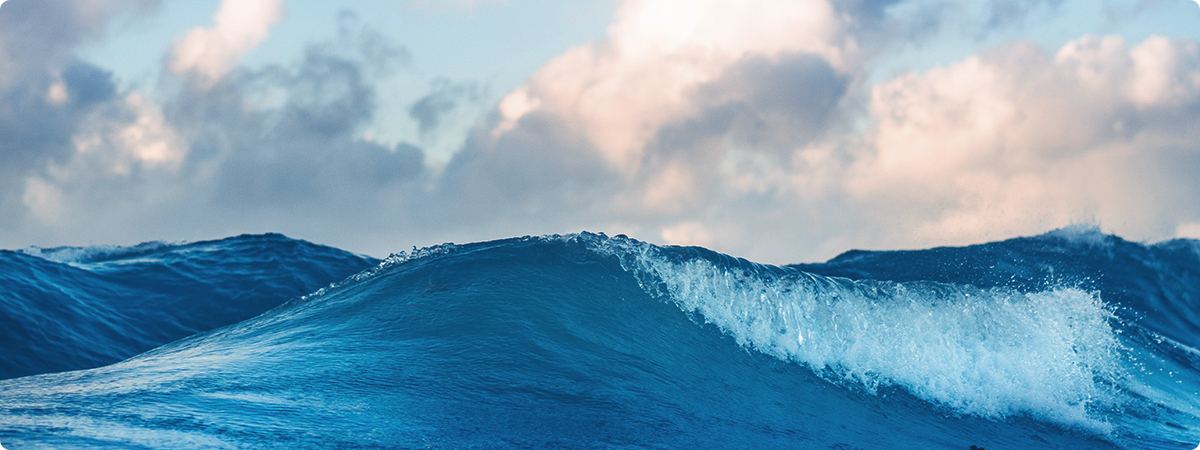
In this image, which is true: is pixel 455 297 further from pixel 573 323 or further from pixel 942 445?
pixel 942 445

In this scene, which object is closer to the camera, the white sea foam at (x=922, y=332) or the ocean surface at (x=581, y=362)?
the ocean surface at (x=581, y=362)

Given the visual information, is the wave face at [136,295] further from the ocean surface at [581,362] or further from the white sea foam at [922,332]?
the white sea foam at [922,332]

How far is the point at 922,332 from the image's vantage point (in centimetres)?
879

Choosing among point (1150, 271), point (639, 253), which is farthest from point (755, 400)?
point (1150, 271)

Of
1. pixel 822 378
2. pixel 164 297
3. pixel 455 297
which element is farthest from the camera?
pixel 164 297

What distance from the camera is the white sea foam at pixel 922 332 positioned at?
8.23 metres

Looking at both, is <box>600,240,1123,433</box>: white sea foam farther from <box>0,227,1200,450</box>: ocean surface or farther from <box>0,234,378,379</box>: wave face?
<box>0,234,378,379</box>: wave face

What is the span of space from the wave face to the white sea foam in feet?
23.1

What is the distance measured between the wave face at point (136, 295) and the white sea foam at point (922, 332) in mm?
7048

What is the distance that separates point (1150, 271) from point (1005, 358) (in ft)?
43.9

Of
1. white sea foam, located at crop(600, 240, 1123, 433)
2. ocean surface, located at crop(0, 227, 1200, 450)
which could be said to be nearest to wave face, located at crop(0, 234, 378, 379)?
ocean surface, located at crop(0, 227, 1200, 450)

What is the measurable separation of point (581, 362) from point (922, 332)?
4.22 meters

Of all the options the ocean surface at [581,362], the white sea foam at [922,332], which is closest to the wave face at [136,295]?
the ocean surface at [581,362]

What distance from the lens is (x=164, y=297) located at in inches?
511
